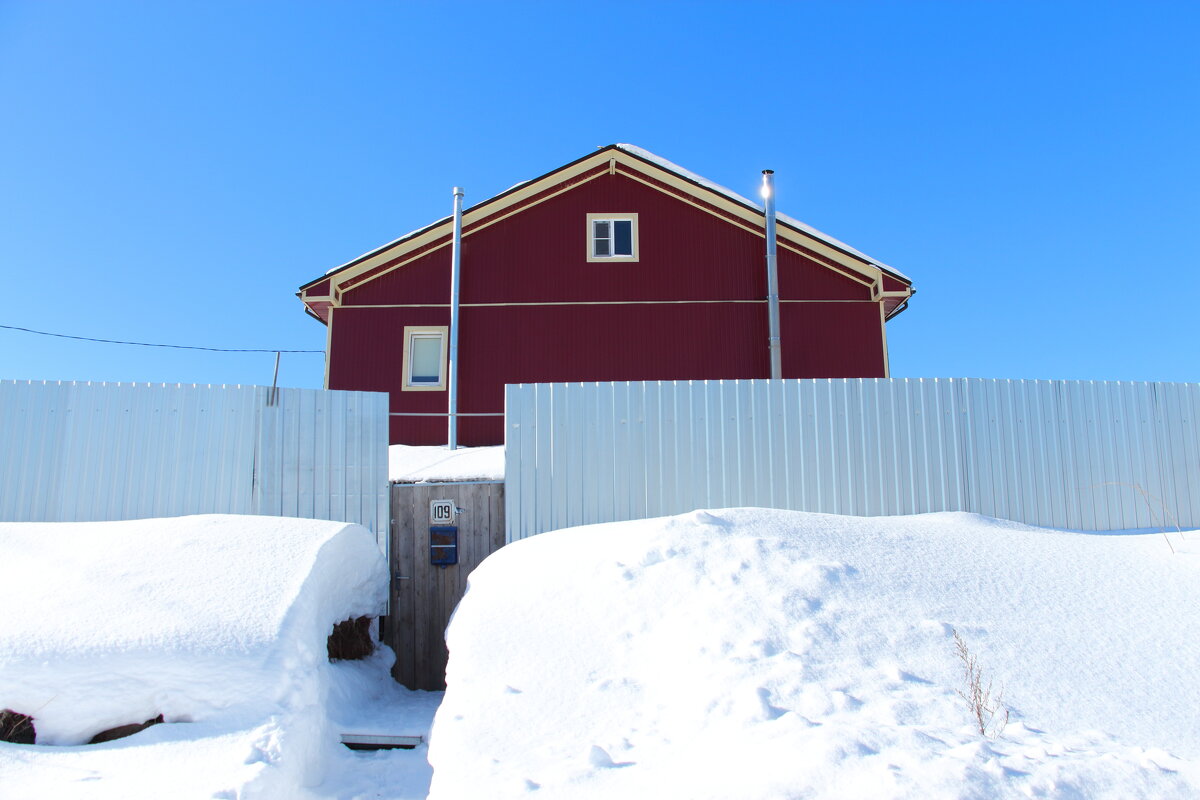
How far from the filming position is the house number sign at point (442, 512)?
7.27 metres

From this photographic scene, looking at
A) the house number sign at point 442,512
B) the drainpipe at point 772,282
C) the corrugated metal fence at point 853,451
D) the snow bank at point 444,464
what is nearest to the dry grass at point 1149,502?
the corrugated metal fence at point 853,451

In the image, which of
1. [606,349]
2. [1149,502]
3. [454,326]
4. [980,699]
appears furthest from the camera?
[606,349]

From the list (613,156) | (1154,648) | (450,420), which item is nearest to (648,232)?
(613,156)

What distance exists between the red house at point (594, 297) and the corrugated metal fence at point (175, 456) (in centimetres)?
551

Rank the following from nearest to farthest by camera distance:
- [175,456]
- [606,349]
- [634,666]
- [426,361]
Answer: [634,666] → [175,456] → [606,349] → [426,361]

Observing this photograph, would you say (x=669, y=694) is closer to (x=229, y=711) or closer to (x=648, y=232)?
(x=229, y=711)

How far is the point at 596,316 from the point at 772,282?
316 cm

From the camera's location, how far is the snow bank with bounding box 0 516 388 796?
404cm

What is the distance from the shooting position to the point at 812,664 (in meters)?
4.20

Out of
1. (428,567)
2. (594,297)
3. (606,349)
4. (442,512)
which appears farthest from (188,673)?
(594,297)

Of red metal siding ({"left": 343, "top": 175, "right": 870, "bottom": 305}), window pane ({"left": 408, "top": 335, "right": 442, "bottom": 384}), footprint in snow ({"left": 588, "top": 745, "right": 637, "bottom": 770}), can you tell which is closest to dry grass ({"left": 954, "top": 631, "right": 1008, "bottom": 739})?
footprint in snow ({"left": 588, "top": 745, "right": 637, "bottom": 770})

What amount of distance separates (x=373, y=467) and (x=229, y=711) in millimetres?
3318

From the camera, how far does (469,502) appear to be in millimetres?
7270

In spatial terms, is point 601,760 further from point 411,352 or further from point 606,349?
point 411,352
